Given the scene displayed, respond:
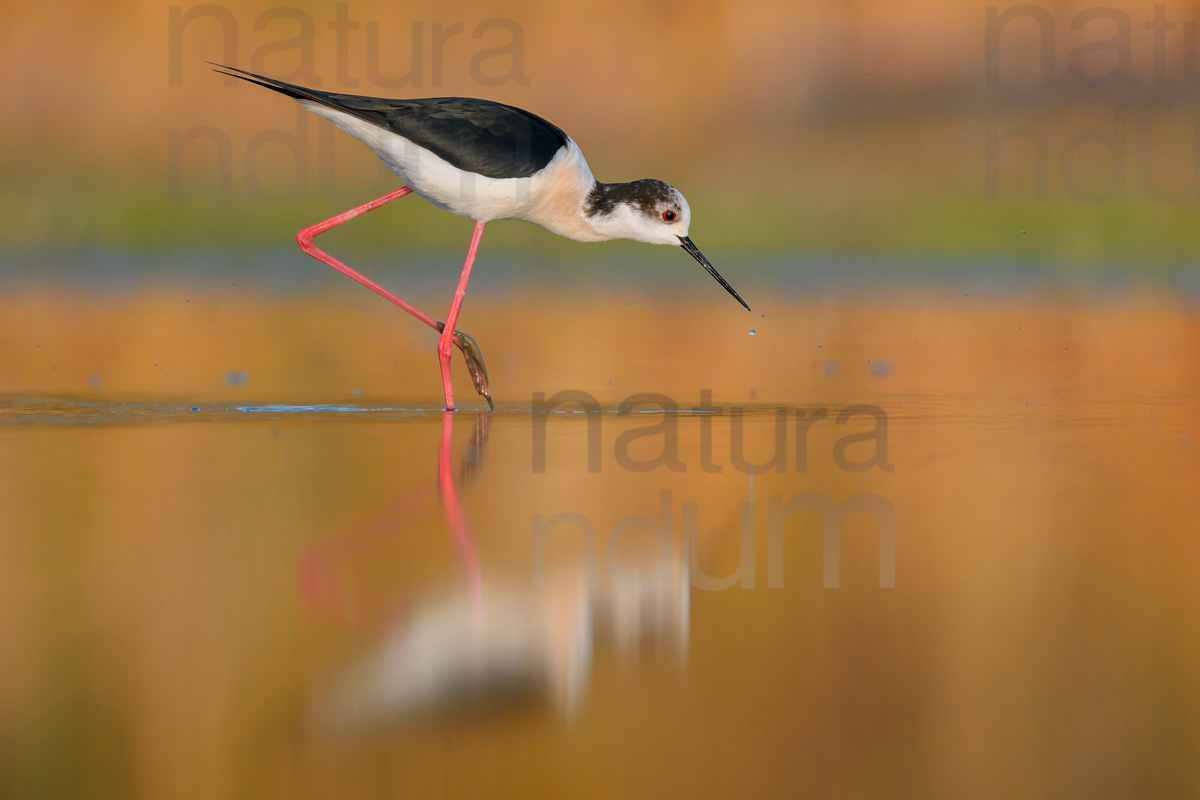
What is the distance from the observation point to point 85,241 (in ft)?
40.2

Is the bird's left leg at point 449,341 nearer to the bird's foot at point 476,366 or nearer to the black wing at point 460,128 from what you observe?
the bird's foot at point 476,366

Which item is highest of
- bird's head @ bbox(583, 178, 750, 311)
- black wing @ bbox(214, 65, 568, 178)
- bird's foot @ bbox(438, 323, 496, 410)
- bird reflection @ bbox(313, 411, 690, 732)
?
black wing @ bbox(214, 65, 568, 178)

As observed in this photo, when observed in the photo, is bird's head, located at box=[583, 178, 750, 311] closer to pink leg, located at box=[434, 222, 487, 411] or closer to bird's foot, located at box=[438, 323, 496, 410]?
pink leg, located at box=[434, 222, 487, 411]

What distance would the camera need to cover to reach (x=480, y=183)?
564 centimetres

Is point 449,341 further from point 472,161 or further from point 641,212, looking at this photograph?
point 641,212

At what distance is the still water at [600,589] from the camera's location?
229 centimetres

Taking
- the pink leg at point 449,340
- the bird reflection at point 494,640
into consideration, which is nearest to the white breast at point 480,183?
the pink leg at point 449,340

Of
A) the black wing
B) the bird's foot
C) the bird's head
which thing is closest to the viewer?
the black wing

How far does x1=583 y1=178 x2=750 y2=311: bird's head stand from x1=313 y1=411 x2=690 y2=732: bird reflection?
3.04 m

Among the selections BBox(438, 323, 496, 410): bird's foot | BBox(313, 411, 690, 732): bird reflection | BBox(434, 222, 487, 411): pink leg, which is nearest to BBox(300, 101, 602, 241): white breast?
BBox(434, 222, 487, 411): pink leg

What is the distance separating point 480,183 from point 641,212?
2.73 feet

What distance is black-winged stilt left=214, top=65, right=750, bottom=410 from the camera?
18.3ft

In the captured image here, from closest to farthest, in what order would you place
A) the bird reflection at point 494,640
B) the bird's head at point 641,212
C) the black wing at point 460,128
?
the bird reflection at point 494,640, the black wing at point 460,128, the bird's head at point 641,212

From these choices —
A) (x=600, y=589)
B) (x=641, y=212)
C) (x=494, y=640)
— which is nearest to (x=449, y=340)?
(x=641, y=212)
